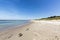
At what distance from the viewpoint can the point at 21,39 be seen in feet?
16.2

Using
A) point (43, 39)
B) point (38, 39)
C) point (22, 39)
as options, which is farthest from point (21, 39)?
point (43, 39)

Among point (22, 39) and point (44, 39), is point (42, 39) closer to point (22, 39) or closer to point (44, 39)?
point (44, 39)

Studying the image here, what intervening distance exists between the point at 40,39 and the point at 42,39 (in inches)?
5.3

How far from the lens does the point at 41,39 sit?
4625mm

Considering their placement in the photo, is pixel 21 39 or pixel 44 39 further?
pixel 21 39

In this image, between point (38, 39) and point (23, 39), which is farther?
point (23, 39)

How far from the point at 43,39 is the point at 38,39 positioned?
0.34m

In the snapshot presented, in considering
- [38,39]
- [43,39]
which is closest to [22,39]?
[38,39]

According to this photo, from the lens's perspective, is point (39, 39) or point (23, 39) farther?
point (23, 39)

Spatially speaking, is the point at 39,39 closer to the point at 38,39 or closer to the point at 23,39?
the point at 38,39

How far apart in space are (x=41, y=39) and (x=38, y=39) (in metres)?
0.21

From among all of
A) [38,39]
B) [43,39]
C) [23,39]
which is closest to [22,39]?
[23,39]

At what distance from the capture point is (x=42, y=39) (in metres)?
4.61

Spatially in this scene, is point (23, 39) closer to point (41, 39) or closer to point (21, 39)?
point (21, 39)
